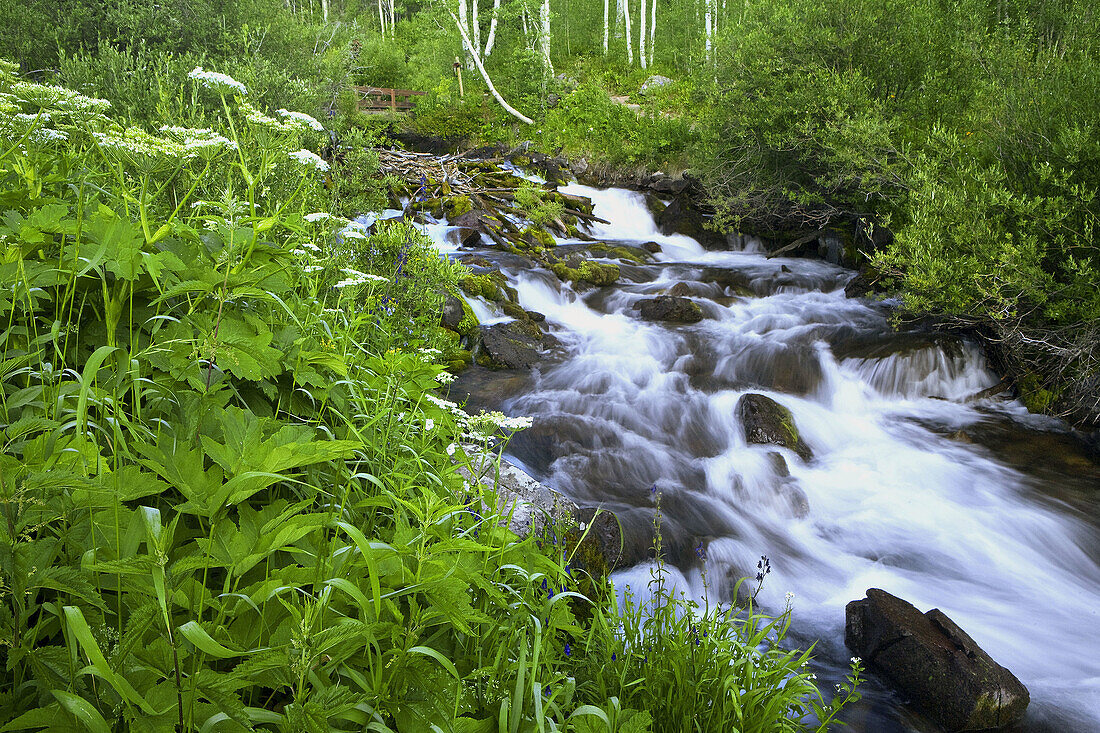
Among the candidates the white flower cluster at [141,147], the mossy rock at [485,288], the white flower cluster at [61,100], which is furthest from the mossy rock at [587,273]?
the white flower cluster at [141,147]

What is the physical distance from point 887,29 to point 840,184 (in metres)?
2.73

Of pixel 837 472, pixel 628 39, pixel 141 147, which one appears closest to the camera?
pixel 141 147

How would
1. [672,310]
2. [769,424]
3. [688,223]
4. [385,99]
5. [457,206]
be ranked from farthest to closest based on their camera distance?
[385,99], [688,223], [457,206], [672,310], [769,424]

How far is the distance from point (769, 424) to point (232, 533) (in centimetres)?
653

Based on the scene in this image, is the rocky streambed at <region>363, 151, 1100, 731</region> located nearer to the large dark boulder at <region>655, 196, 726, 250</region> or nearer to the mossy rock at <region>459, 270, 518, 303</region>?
the mossy rock at <region>459, 270, 518, 303</region>

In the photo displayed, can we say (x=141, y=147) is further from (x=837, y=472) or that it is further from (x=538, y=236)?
(x=538, y=236)

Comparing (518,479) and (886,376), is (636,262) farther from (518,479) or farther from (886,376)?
(518,479)

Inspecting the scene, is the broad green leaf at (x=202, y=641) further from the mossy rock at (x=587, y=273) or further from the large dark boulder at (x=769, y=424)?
the mossy rock at (x=587, y=273)

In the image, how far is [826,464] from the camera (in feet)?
22.9

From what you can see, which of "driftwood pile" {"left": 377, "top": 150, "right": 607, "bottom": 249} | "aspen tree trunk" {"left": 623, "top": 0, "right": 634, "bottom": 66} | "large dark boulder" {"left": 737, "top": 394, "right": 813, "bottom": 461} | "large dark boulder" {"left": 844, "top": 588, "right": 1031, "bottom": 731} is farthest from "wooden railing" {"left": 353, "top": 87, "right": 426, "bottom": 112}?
"large dark boulder" {"left": 844, "top": 588, "right": 1031, "bottom": 731}

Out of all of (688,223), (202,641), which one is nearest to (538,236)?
(688,223)

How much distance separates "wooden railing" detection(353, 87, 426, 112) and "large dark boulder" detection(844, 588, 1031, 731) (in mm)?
24739

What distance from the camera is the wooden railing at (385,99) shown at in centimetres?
2510

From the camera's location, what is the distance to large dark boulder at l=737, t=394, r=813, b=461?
7.12m
